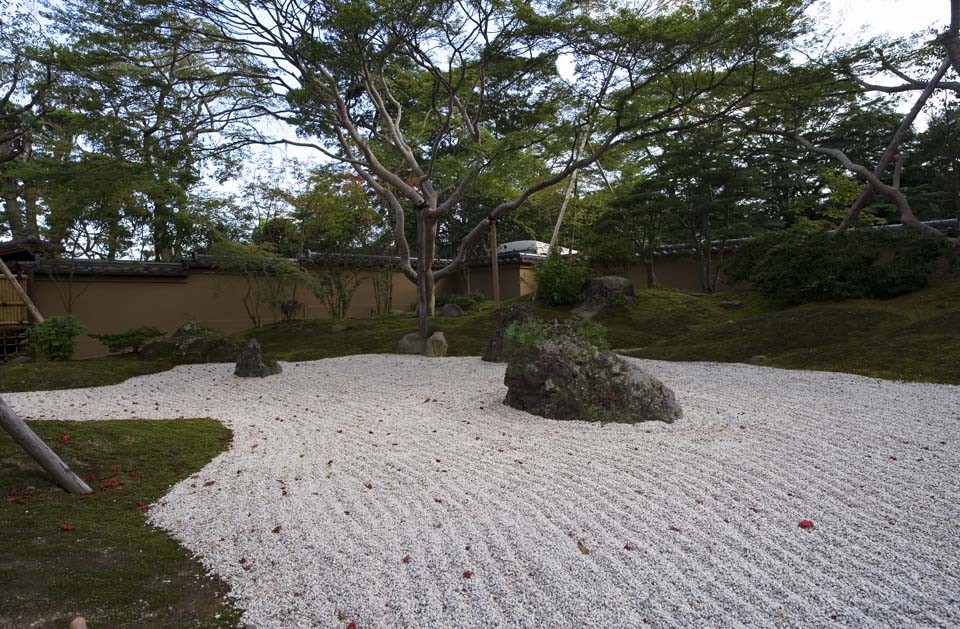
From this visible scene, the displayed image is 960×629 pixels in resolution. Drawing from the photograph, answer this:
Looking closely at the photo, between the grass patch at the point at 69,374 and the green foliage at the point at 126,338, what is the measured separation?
79 centimetres

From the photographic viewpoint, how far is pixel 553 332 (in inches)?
226

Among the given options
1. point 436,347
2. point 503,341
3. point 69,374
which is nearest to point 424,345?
point 436,347

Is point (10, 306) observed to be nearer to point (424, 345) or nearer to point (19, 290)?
point (19, 290)

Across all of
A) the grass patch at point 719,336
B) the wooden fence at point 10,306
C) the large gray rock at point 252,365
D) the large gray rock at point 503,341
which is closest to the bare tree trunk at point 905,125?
the grass patch at point 719,336

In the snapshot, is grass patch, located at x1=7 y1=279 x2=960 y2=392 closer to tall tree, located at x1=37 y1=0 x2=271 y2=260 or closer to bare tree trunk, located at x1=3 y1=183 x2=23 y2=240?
tall tree, located at x1=37 y1=0 x2=271 y2=260

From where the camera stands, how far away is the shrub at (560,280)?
12.9 meters

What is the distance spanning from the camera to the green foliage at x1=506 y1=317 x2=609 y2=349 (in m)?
5.61

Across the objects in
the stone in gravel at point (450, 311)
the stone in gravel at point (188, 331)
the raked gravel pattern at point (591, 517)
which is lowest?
the raked gravel pattern at point (591, 517)

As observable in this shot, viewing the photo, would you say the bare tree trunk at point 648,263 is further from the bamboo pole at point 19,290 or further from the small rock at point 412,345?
the bamboo pole at point 19,290

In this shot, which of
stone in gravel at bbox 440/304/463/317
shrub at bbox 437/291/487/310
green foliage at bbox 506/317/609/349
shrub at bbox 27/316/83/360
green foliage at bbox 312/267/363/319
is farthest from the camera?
shrub at bbox 437/291/487/310

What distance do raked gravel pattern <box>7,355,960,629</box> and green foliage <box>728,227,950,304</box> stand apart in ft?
15.0

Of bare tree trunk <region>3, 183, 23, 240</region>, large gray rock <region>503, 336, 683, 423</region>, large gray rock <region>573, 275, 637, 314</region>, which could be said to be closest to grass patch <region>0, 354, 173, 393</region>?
large gray rock <region>503, 336, 683, 423</region>

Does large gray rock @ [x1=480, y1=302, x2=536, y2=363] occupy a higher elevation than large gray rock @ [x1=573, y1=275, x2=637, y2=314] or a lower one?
lower

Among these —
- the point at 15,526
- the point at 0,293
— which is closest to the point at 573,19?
the point at 15,526
